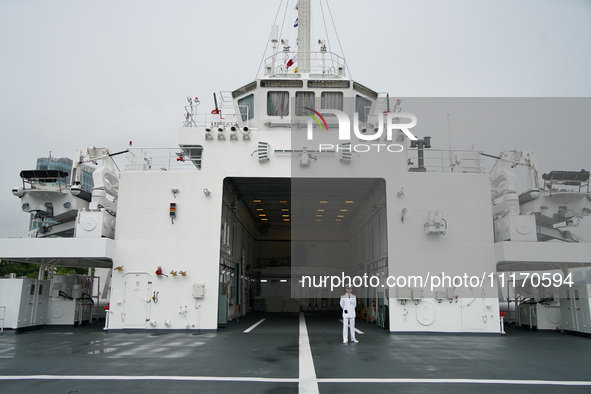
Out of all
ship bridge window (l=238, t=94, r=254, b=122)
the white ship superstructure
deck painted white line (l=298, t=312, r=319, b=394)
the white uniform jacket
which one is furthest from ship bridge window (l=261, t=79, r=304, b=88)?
deck painted white line (l=298, t=312, r=319, b=394)

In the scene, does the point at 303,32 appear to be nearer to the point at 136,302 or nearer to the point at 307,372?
the point at 136,302

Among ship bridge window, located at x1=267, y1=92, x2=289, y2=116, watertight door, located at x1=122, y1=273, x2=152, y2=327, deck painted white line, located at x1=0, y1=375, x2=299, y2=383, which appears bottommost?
deck painted white line, located at x1=0, y1=375, x2=299, y2=383

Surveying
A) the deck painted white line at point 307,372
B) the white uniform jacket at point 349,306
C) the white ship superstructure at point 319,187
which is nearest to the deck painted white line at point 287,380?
the deck painted white line at point 307,372

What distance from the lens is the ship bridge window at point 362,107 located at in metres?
18.4

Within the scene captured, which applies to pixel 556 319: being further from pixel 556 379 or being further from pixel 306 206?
pixel 306 206

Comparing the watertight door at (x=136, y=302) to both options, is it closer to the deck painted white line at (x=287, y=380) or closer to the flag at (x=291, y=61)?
the deck painted white line at (x=287, y=380)

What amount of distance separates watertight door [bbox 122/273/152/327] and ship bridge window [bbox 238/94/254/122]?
7.57 meters

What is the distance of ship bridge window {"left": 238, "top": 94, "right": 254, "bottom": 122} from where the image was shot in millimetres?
18522

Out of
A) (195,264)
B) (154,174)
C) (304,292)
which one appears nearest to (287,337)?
(195,264)

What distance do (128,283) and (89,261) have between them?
5.04m

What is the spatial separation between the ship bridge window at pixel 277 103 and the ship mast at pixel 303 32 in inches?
118

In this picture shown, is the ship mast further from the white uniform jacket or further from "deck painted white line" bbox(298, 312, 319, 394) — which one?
"deck painted white line" bbox(298, 312, 319, 394)

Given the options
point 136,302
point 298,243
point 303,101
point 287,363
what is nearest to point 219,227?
point 136,302

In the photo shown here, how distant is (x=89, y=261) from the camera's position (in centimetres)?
1889
